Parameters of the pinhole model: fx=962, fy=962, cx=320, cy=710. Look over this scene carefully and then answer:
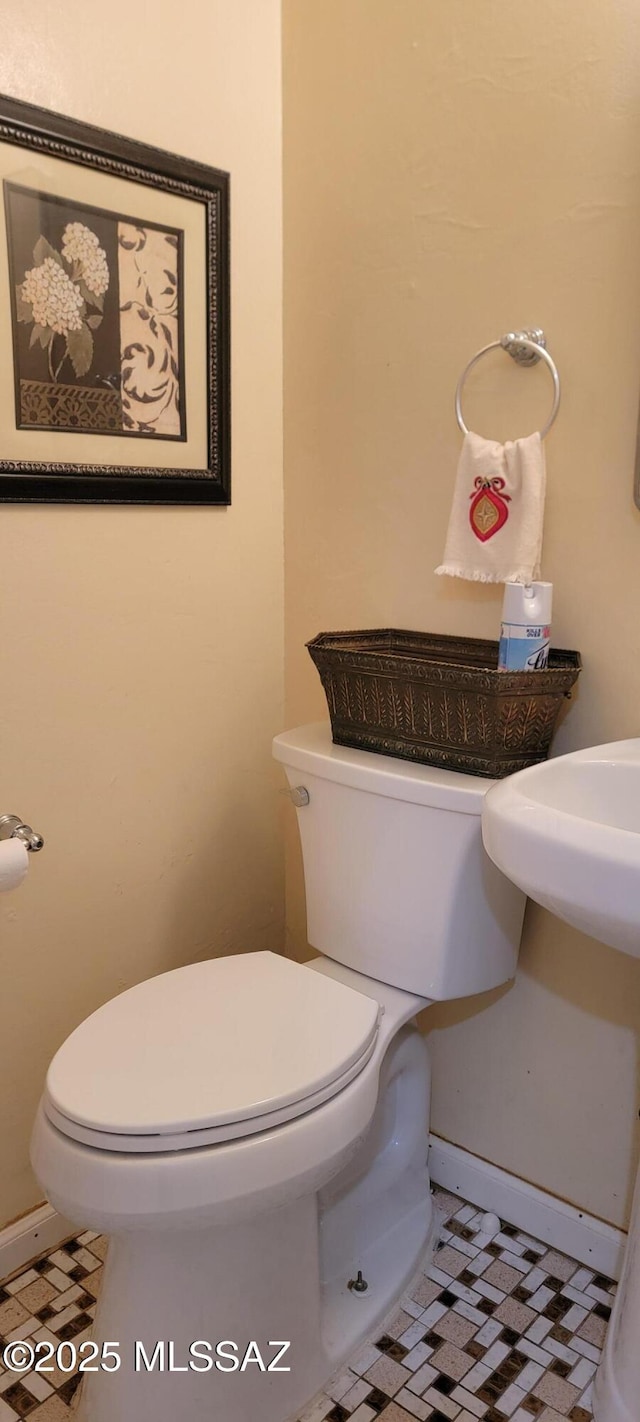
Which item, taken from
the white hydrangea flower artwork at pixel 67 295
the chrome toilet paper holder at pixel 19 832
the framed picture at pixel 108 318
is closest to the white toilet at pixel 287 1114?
the chrome toilet paper holder at pixel 19 832

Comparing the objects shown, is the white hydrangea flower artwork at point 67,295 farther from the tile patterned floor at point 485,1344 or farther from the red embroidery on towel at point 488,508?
the tile patterned floor at point 485,1344

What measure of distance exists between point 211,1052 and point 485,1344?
621 millimetres

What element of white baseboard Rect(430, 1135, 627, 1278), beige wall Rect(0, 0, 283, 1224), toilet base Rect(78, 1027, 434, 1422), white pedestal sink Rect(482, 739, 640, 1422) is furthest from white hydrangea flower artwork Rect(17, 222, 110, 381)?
white baseboard Rect(430, 1135, 627, 1278)

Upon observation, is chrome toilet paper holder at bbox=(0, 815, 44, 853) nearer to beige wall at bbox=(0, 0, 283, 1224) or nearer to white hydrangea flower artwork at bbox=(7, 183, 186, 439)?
beige wall at bbox=(0, 0, 283, 1224)

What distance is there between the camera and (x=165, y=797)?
155cm

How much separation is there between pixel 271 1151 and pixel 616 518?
2.82 feet

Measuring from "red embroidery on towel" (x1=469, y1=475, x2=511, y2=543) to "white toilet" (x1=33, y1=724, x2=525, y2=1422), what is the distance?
0.34 meters

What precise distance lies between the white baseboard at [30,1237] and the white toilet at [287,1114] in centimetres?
34

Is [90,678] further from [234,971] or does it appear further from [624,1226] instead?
[624,1226]

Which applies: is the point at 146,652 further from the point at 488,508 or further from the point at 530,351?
the point at 530,351

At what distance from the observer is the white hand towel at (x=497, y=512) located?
1.25 m

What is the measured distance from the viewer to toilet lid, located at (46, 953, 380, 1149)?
1000mm

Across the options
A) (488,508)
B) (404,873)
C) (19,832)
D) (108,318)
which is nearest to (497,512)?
(488,508)

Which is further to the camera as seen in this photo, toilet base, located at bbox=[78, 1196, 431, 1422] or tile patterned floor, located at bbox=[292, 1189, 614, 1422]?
tile patterned floor, located at bbox=[292, 1189, 614, 1422]
